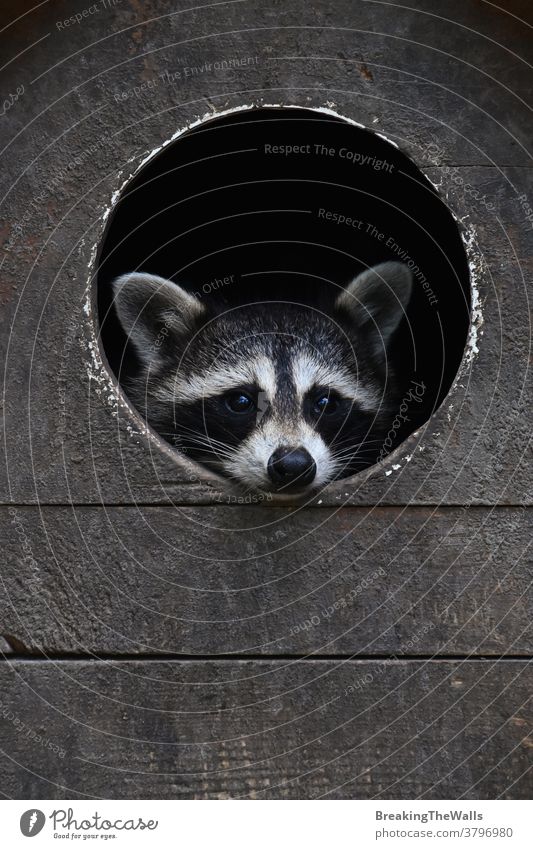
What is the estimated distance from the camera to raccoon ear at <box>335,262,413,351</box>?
3.86 m

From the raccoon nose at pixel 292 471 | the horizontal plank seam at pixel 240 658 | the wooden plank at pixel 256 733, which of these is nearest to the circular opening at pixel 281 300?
the raccoon nose at pixel 292 471

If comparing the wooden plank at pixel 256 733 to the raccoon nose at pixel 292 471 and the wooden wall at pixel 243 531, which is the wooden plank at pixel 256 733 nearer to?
the wooden wall at pixel 243 531

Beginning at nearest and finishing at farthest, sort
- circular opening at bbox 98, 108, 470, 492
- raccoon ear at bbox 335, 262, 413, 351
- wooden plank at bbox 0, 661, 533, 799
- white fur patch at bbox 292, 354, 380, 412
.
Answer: wooden plank at bbox 0, 661, 533, 799, circular opening at bbox 98, 108, 470, 492, raccoon ear at bbox 335, 262, 413, 351, white fur patch at bbox 292, 354, 380, 412

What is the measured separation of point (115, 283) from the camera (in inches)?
146

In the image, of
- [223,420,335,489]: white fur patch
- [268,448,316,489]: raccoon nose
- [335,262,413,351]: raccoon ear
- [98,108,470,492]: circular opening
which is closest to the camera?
[268,448,316,489]: raccoon nose

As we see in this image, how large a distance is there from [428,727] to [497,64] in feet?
7.07

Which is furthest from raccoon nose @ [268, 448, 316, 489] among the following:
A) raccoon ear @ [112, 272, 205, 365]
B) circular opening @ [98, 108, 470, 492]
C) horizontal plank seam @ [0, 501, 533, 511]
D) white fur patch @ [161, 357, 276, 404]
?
raccoon ear @ [112, 272, 205, 365]

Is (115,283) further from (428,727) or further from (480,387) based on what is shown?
(428,727)

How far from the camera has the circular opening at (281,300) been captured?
369 cm

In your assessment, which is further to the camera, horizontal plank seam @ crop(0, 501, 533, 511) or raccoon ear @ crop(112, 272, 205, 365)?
raccoon ear @ crop(112, 272, 205, 365)

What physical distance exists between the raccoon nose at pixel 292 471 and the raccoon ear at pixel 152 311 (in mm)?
965

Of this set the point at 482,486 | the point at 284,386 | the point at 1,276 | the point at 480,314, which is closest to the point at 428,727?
the point at 482,486

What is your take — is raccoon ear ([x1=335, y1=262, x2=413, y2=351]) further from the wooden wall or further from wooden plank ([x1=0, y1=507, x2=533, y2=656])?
wooden plank ([x1=0, y1=507, x2=533, y2=656])

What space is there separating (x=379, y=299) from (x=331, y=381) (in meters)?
0.41
